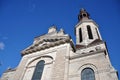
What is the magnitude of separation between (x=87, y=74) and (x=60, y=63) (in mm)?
2910

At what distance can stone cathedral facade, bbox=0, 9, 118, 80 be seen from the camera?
12039mm

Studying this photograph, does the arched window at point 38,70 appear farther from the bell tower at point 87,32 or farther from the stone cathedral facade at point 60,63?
the bell tower at point 87,32

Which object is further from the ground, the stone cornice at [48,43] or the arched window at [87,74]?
the stone cornice at [48,43]

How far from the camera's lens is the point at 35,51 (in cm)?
1748

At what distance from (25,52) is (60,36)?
189 inches

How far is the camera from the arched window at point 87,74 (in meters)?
11.7

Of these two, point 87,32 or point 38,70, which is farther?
point 87,32

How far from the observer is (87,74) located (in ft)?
39.7

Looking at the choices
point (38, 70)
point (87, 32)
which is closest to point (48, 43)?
point (38, 70)

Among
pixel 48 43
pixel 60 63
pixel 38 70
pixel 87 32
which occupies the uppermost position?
pixel 87 32

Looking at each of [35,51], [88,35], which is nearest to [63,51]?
[35,51]

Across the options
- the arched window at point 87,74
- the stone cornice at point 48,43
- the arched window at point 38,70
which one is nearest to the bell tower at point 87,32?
the stone cornice at point 48,43

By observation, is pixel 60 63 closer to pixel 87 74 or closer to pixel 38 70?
pixel 38 70

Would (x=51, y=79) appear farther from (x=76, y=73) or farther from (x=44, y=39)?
(x=44, y=39)
